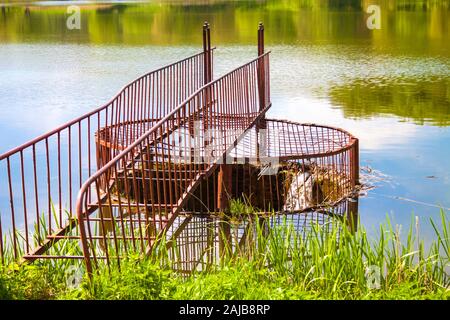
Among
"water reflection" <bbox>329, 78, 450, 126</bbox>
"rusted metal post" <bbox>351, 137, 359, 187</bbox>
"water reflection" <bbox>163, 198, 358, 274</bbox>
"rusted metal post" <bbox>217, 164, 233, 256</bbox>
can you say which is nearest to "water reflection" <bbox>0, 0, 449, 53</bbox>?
"water reflection" <bbox>329, 78, 450, 126</bbox>

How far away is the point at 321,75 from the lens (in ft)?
80.6

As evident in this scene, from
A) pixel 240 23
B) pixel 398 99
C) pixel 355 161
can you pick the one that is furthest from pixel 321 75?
pixel 240 23

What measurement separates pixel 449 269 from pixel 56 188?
651 centimetres

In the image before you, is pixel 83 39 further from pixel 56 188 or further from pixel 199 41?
pixel 56 188

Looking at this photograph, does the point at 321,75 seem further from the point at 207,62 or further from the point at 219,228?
the point at 219,228

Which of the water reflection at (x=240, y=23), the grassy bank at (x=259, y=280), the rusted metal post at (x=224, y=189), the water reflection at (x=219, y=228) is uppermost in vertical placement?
the water reflection at (x=240, y=23)

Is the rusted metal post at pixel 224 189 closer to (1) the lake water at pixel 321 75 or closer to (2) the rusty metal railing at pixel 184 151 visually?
(2) the rusty metal railing at pixel 184 151

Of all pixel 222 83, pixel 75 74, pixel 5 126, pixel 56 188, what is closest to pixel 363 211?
pixel 222 83

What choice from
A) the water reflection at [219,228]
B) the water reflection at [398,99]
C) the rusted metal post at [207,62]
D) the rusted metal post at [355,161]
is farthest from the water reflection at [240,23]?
the water reflection at [219,228]

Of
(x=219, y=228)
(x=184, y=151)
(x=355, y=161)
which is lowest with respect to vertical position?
(x=219, y=228)

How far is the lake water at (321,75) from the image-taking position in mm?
14156

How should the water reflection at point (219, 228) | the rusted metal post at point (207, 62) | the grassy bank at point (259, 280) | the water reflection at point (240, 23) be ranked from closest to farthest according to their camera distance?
the grassy bank at point (259, 280)
the water reflection at point (219, 228)
the rusted metal post at point (207, 62)
the water reflection at point (240, 23)

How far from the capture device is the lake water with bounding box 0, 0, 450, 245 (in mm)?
14156

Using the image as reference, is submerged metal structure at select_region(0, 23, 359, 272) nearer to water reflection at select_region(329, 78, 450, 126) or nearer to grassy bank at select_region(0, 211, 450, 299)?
grassy bank at select_region(0, 211, 450, 299)
